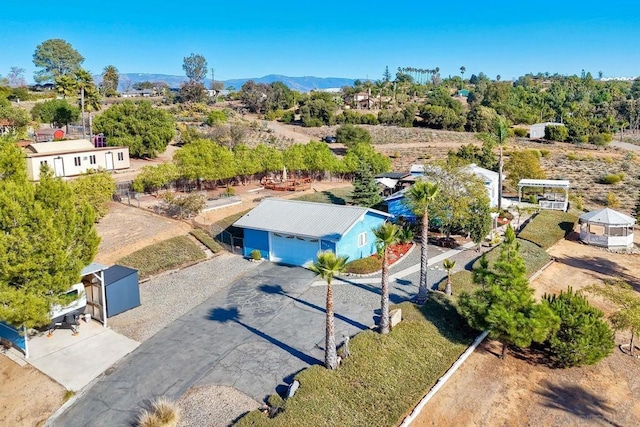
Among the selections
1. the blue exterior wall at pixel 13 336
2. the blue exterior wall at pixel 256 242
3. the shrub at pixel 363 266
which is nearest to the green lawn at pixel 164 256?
the blue exterior wall at pixel 256 242

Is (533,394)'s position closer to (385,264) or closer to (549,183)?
(385,264)

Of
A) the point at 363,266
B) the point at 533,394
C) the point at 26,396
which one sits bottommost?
the point at 533,394

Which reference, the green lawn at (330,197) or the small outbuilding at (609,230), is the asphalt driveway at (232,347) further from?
the small outbuilding at (609,230)

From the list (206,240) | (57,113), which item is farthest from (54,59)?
(206,240)

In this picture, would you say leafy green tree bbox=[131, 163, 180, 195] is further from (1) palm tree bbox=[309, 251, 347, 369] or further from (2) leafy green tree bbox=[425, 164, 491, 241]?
(1) palm tree bbox=[309, 251, 347, 369]

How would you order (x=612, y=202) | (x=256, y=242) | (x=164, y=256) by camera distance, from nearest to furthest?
1. (x=164, y=256)
2. (x=256, y=242)
3. (x=612, y=202)

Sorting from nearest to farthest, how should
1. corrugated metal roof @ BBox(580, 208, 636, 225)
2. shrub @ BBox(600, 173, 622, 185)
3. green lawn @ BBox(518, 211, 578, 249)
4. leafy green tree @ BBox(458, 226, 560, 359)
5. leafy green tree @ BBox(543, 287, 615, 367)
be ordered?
leafy green tree @ BBox(458, 226, 560, 359) < leafy green tree @ BBox(543, 287, 615, 367) < green lawn @ BBox(518, 211, 578, 249) < corrugated metal roof @ BBox(580, 208, 636, 225) < shrub @ BBox(600, 173, 622, 185)

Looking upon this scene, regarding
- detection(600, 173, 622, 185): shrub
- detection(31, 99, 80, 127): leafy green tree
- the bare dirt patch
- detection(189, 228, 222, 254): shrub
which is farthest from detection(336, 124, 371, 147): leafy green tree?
detection(189, 228, 222, 254): shrub
